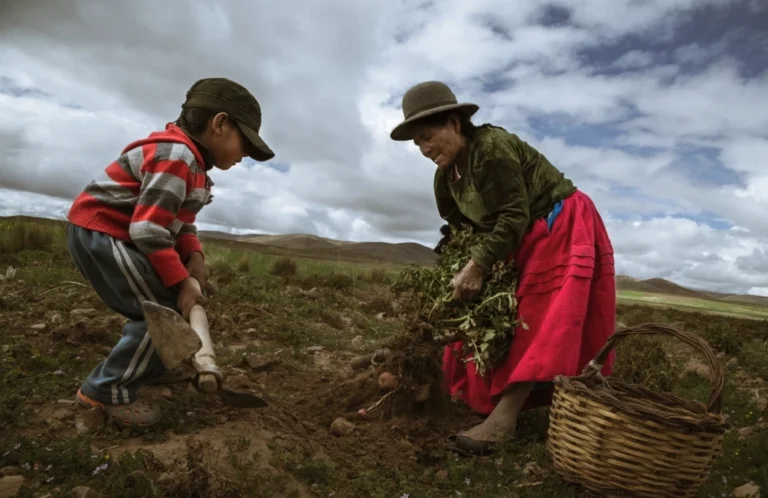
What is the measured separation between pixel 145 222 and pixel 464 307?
199 cm

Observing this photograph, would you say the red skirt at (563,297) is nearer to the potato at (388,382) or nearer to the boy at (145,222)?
the potato at (388,382)

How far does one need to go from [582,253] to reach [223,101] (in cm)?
224

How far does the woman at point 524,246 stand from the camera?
11.0 ft

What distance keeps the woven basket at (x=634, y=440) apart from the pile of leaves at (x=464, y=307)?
66 centimetres

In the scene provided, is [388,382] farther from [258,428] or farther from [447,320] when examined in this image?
[258,428]

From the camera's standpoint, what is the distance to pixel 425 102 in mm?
3521

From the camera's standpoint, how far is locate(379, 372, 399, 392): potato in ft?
12.5

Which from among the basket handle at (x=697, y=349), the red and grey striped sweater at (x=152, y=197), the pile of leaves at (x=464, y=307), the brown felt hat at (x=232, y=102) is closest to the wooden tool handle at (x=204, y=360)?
the red and grey striped sweater at (x=152, y=197)

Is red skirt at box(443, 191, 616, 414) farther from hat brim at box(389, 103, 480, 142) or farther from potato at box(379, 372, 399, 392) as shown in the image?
hat brim at box(389, 103, 480, 142)

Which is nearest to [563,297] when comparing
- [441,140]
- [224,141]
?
[441,140]

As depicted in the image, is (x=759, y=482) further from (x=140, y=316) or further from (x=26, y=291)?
(x=26, y=291)

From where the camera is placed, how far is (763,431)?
3883 mm

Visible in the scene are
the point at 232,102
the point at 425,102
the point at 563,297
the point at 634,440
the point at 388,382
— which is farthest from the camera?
the point at 388,382

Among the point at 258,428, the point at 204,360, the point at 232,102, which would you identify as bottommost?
the point at 258,428
